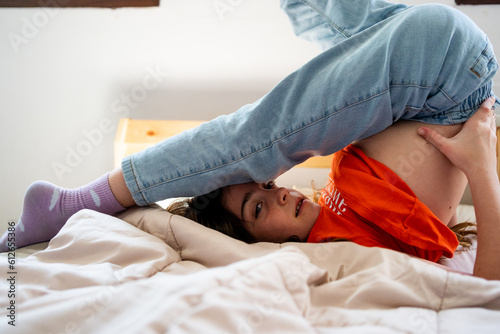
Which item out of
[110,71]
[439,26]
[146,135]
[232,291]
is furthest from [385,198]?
[110,71]

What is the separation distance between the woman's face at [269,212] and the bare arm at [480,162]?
32 centimetres

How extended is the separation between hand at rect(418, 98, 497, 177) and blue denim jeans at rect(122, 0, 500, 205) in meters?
0.02

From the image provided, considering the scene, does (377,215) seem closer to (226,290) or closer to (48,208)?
(226,290)

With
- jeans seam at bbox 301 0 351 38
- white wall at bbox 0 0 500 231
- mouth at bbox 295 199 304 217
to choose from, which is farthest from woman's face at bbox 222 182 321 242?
white wall at bbox 0 0 500 231

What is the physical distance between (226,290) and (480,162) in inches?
24.0

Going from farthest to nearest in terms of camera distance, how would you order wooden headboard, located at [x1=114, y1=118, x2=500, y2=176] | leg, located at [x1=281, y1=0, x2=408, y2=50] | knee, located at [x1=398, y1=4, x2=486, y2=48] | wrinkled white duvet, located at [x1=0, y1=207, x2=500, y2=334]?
wooden headboard, located at [x1=114, y1=118, x2=500, y2=176]
leg, located at [x1=281, y1=0, x2=408, y2=50]
knee, located at [x1=398, y1=4, x2=486, y2=48]
wrinkled white duvet, located at [x1=0, y1=207, x2=500, y2=334]

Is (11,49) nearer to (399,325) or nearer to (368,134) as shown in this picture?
(368,134)

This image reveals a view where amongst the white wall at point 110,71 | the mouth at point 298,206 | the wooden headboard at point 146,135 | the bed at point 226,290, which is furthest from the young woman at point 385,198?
the white wall at point 110,71

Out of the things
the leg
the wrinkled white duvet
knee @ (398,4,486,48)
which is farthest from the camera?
the leg

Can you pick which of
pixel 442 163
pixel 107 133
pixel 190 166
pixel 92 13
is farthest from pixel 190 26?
pixel 442 163

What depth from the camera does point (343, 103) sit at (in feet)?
2.81

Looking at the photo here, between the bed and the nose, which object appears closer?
the bed

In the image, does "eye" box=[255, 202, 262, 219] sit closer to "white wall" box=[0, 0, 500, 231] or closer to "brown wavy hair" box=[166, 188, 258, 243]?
"brown wavy hair" box=[166, 188, 258, 243]

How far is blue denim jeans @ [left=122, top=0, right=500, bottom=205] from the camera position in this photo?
85 cm
